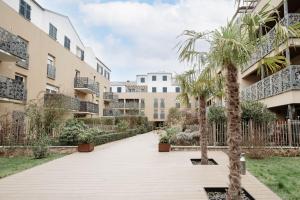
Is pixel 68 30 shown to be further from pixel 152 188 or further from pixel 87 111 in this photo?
pixel 152 188

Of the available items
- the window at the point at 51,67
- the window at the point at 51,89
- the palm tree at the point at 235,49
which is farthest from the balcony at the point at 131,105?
the palm tree at the point at 235,49

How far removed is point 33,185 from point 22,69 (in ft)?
51.6

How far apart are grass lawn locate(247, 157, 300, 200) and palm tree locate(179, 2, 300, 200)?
7.25 feet

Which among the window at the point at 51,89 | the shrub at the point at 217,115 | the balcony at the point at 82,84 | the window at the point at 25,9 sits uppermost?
the window at the point at 25,9

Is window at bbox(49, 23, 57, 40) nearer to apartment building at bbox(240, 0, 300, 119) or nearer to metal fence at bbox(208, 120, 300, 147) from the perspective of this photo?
apartment building at bbox(240, 0, 300, 119)

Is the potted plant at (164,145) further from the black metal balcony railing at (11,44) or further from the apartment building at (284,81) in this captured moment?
the black metal balcony railing at (11,44)

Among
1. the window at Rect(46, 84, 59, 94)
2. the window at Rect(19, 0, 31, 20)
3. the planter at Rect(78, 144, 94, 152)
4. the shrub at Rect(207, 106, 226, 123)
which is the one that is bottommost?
the planter at Rect(78, 144, 94, 152)

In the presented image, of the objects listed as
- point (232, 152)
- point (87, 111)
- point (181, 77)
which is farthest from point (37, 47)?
point (232, 152)

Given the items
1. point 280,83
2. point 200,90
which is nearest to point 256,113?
point 280,83

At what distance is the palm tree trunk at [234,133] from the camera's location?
17.6 feet

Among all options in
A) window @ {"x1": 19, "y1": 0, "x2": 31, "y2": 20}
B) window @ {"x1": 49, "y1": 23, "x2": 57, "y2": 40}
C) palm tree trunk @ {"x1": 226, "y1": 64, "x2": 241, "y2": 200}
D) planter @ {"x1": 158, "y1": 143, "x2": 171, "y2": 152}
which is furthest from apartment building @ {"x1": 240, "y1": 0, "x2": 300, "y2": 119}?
window @ {"x1": 49, "y1": 23, "x2": 57, "y2": 40}

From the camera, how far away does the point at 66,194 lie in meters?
6.83

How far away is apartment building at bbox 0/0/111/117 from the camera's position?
1869cm

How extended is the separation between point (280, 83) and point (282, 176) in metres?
8.18
